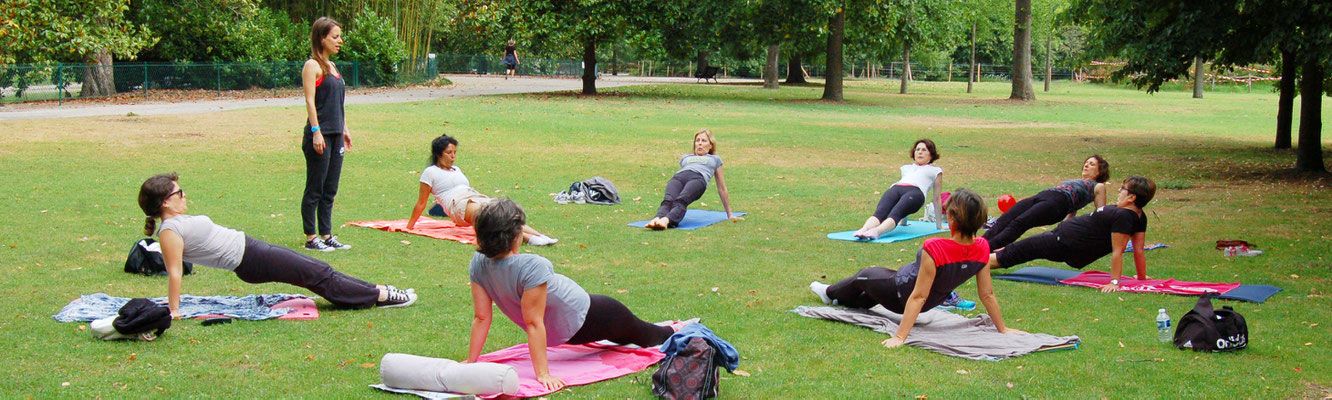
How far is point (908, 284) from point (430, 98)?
27501 mm

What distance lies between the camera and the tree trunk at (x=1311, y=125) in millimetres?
16516

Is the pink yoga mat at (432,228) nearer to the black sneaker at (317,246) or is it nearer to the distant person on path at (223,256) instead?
the black sneaker at (317,246)

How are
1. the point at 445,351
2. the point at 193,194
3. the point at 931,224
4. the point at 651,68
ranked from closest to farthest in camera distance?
the point at 445,351
the point at 931,224
the point at 193,194
the point at 651,68

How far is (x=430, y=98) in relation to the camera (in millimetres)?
32406

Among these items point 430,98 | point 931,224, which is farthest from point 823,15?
point 931,224

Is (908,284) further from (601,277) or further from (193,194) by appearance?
(193,194)

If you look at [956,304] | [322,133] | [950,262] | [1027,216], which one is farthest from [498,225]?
[1027,216]

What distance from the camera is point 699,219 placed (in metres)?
11.6

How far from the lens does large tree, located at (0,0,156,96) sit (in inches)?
943

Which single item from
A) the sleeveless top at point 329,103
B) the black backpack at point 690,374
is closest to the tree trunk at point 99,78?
the sleeveless top at point 329,103

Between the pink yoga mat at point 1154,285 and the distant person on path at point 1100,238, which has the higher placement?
the distant person on path at point 1100,238

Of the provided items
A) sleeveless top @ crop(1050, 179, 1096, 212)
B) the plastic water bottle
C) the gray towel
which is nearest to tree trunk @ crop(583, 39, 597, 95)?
sleeveless top @ crop(1050, 179, 1096, 212)

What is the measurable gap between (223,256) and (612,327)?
2599mm

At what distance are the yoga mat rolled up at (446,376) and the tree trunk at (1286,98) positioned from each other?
1537 cm
